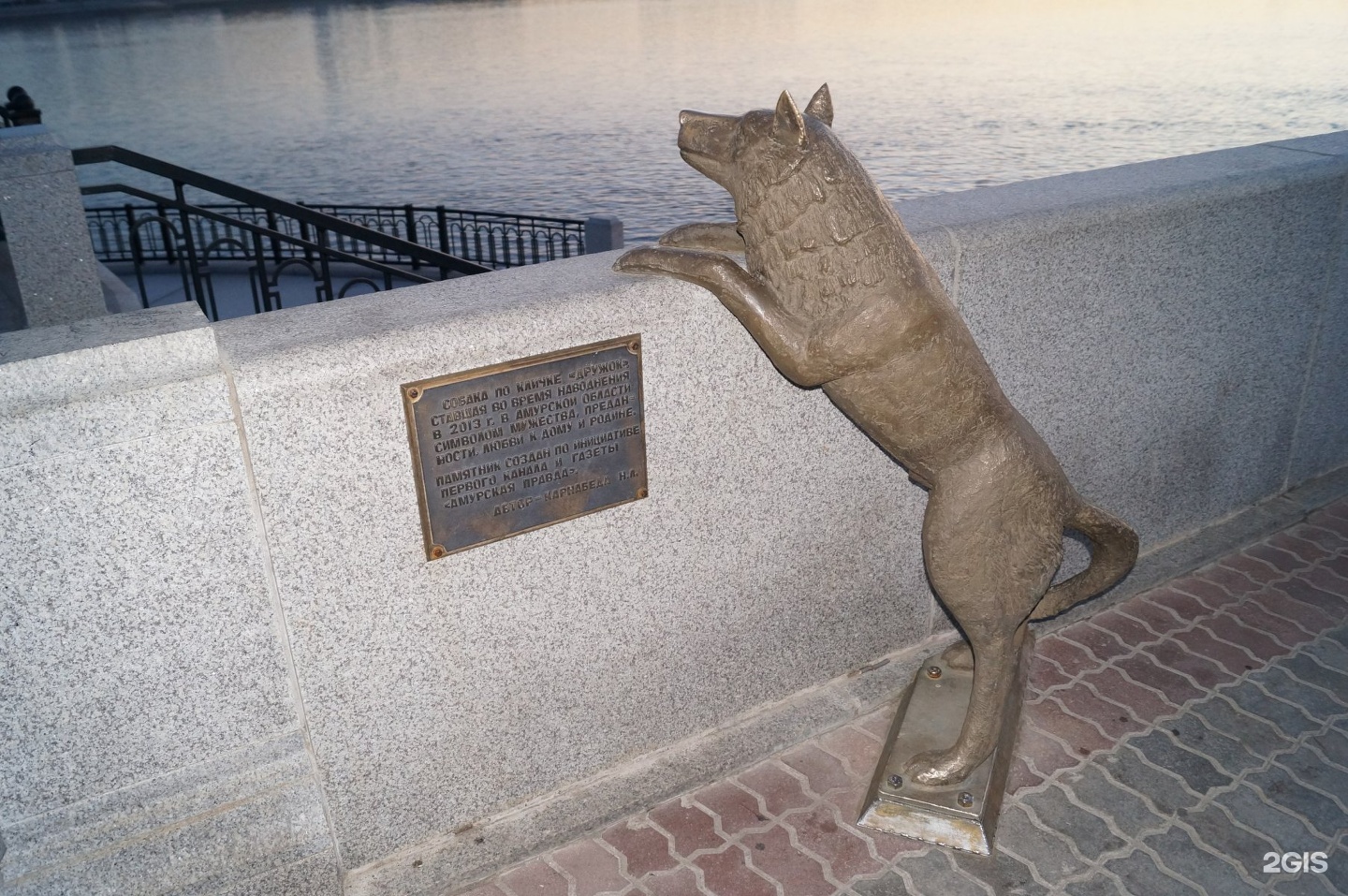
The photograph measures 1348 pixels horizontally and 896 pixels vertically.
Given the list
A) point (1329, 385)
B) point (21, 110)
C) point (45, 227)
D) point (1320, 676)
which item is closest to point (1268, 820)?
point (1320, 676)

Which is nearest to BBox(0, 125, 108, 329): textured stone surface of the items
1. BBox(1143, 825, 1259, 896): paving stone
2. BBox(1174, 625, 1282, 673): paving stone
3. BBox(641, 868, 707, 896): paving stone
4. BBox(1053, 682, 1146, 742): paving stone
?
BBox(641, 868, 707, 896): paving stone

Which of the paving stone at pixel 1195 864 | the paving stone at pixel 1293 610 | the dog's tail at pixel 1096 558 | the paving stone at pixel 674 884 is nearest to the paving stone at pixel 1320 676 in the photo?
the paving stone at pixel 1293 610

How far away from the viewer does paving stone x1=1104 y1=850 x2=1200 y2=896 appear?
3.30 metres

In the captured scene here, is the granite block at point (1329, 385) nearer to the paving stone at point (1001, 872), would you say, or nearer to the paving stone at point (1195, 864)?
the paving stone at point (1195, 864)

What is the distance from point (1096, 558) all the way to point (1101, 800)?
2.99 ft

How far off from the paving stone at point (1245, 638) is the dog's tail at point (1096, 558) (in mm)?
1285

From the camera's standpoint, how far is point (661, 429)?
3369mm

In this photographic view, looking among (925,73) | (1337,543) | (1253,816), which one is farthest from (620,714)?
(925,73)

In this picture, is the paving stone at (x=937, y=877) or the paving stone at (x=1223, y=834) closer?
the paving stone at (x=937, y=877)

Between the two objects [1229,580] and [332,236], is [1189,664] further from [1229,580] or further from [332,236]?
[332,236]

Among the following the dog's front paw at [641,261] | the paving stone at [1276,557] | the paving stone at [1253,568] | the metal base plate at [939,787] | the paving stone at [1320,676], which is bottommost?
the paving stone at [1320,676]

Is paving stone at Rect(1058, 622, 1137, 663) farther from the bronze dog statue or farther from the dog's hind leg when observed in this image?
the dog's hind leg

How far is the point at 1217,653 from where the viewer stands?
449 centimetres

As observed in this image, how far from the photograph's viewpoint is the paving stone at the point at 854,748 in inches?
153
